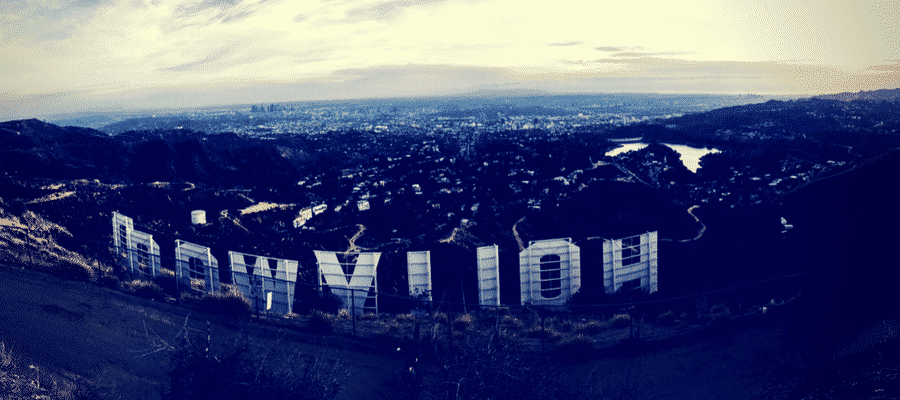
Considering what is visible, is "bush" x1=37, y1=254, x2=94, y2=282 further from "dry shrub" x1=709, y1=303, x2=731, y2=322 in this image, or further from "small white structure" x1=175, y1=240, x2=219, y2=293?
"dry shrub" x1=709, y1=303, x2=731, y2=322

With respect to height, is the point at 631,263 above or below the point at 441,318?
above

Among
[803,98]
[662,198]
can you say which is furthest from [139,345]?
[803,98]

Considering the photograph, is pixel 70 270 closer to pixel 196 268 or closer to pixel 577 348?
pixel 196 268

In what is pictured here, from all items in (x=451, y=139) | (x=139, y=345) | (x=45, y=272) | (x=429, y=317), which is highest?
(x=451, y=139)

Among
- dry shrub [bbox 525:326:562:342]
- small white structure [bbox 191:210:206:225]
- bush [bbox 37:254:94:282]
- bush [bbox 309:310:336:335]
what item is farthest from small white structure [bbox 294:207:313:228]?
dry shrub [bbox 525:326:562:342]

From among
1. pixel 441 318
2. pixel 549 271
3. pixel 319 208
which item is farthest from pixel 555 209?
pixel 319 208

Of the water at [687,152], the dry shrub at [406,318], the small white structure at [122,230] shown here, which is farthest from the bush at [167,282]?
the water at [687,152]

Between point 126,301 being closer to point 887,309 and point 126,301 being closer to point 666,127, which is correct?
point 887,309
